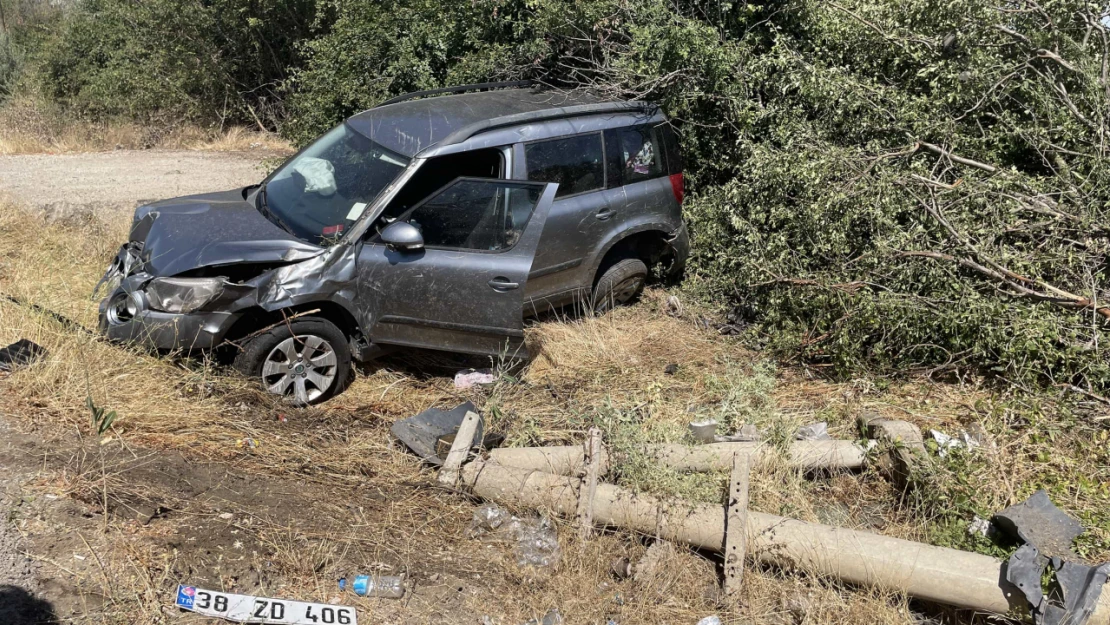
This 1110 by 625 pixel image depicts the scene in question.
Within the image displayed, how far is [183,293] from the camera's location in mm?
4938

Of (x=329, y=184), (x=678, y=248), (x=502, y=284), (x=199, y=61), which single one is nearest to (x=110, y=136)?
(x=199, y=61)

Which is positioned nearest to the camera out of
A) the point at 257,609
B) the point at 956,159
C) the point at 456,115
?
the point at 257,609

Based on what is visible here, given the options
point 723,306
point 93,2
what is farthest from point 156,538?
point 93,2

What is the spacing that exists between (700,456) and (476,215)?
207cm

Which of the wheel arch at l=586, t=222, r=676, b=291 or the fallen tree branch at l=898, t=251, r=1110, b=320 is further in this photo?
the wheel arch at l=586, t=222, r=676, b=291

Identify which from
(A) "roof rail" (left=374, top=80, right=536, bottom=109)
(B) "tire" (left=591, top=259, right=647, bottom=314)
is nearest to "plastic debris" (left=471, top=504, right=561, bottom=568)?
(B) "tire" (left=591, top=259, right=647, bottom=314)

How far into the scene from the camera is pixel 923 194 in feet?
19.8

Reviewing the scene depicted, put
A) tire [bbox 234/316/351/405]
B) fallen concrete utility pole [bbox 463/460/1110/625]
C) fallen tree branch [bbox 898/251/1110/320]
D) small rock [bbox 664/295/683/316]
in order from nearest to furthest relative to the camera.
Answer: fallen concrete utility pole [bbox 463/460/1110/625] < tire [bbox 234/316/351/405] < fallen tree branch [bbox 898/251/1110/320] < small rock [bbox 664/295/683/316]

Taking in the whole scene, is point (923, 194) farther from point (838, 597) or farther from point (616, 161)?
point (838, 597)

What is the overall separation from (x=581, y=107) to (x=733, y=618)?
4.01 metres

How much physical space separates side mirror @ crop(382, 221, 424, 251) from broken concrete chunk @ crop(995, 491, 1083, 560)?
3436 mm

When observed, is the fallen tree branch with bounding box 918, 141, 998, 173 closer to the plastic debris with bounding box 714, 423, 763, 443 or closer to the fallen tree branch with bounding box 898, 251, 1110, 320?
the fallen tree branch with bounding box 898, 251, 1110, 320

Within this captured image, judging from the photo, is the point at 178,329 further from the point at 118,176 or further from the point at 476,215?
the point at 118,176

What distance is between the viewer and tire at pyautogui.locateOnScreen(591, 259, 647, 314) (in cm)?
664
